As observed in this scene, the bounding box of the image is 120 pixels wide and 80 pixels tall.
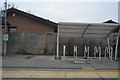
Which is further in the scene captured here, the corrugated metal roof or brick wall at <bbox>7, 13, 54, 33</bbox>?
brick wall at <bbox>7, 13, 54, 33</bbox>

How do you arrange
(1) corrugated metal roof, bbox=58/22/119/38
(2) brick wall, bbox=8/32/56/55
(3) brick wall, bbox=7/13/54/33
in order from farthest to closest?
(3) brick wall, bbox=7/13/54/33 < (2) brick wall, bbox=8/32/56/55 < (1) corrugated metal roof, bbox=58/22/119/38

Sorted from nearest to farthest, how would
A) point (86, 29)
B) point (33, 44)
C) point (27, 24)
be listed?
point (86, 29), point (33, 44), point (27, 24)

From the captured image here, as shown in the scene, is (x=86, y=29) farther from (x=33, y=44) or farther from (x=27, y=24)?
(x=27, y=24)

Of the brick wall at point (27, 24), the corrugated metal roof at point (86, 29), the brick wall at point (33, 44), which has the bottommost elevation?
the brick wall at point (33, 44)

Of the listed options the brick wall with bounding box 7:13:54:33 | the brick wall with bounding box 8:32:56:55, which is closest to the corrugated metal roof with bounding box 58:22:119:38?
the brick wall with bounding box 8:32:56:55

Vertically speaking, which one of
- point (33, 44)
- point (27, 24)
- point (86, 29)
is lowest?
point (33, 44)

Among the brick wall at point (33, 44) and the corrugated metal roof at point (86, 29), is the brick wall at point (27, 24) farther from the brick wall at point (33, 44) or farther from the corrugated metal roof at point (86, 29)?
the corrugated metal roof at point (86, 29)

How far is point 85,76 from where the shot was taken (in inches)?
235

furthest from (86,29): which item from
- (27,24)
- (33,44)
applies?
(27,24)

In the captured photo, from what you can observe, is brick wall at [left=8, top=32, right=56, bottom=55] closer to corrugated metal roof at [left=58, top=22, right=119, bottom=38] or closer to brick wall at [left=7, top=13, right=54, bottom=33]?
corrugated metal roof at [left=58, top=22, right=119, bottom=38]

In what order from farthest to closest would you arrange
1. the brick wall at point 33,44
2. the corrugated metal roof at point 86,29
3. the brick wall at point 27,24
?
the brick wall at point 27,24 < the brick wall at point 33,44 < the corrugated metal roof at point 86,29

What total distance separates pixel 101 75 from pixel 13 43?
359 inches

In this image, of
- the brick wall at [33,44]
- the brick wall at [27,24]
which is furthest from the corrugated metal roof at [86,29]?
the brick wall at [27,24]

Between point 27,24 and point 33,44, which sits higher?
point 27,24
